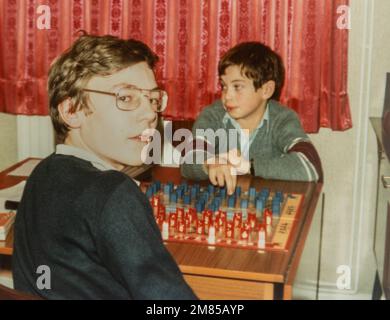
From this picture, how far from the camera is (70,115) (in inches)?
50.7

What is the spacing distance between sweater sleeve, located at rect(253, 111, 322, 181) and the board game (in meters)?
0.15

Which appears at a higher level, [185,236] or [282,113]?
[282,113]

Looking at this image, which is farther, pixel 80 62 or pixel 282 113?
pixel 282 113

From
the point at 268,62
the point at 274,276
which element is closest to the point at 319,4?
the point at 268,62

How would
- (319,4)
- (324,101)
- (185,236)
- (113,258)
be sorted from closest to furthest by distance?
1. (113,258)
2. (185,236)
3. (319,4)
4. (324,101)

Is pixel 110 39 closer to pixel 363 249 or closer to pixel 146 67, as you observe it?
pixel 146 67

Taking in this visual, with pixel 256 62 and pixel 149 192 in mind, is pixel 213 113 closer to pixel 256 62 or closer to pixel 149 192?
pixel 256 62

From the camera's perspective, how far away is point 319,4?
191cm

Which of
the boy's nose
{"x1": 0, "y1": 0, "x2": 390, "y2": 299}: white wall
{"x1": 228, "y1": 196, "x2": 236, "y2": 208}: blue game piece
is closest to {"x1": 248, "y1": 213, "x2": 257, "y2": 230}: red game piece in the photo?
{"x1": 228, "y1": 196, "x2": 236, "y2": 208}: blue game piece

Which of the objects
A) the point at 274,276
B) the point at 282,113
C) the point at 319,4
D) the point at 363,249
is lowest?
the point at 363,249

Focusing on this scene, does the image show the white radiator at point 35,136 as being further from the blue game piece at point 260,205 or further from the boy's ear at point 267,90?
the blue game piece at point 260,205

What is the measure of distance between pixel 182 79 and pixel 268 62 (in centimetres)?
26

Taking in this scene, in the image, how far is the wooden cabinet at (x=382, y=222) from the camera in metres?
1.92

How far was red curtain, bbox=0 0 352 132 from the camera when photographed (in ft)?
6.45
